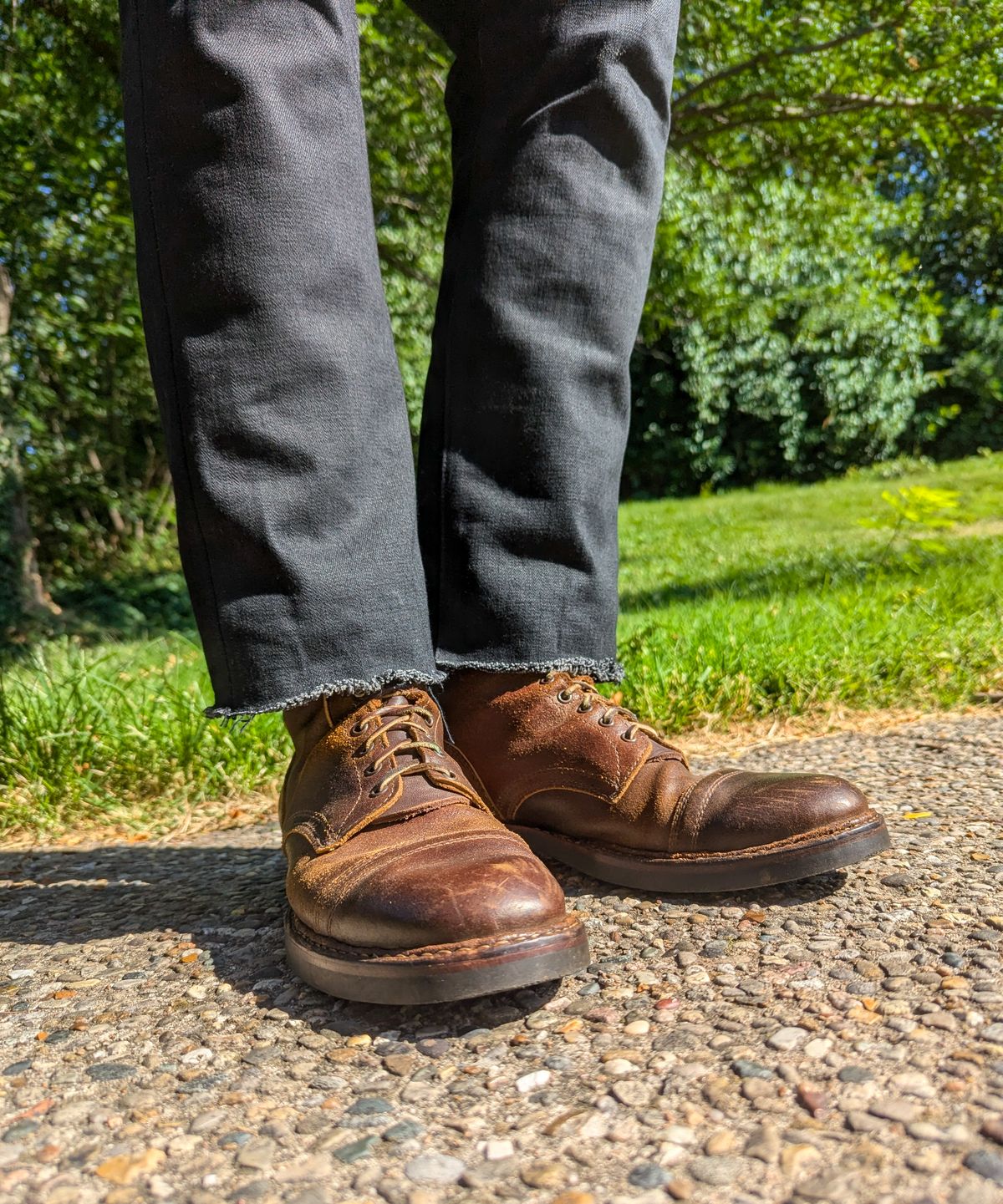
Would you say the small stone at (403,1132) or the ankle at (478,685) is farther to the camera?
the ankle at (478,685)

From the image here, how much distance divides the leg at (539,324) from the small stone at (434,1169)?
698 millimetres

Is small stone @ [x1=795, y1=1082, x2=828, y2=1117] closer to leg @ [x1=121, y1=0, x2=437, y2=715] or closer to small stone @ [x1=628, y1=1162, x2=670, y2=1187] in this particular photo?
small stone @ [x1=628, y1=1162, x2=670, y2=1187]

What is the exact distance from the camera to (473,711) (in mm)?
1473

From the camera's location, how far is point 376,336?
1.31 meters

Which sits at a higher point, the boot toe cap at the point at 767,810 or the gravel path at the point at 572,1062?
the boot toe cap at the point at 767,810

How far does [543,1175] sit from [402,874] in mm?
365

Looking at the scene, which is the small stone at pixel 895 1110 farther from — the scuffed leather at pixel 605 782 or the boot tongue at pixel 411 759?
the boot tongue at pixel 411 759

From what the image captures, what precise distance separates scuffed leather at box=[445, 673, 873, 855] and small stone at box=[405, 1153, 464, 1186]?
576 millimetres

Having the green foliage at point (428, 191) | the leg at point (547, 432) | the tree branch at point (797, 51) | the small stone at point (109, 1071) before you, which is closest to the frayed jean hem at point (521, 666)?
the leg at point (547, 432)

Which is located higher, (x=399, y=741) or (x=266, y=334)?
(x=266, y=334)

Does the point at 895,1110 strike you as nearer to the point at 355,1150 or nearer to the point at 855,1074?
the point at 855,1074

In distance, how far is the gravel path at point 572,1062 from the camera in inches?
31.9

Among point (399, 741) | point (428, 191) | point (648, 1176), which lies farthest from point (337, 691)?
point (428, 191)

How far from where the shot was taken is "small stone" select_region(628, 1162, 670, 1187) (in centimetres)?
79
